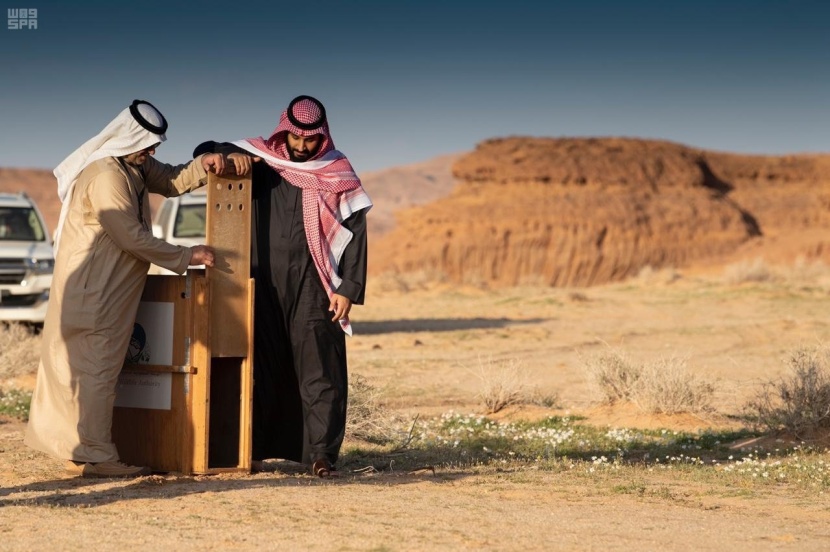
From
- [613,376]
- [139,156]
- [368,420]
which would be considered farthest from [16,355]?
[139,156]

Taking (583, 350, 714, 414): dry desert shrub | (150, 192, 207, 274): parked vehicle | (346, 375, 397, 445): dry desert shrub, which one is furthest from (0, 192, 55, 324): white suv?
(583, 350, 714, 414): dry desert shrub

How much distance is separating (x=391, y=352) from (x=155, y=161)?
956 centimetres

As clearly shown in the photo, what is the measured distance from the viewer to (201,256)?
660 cm

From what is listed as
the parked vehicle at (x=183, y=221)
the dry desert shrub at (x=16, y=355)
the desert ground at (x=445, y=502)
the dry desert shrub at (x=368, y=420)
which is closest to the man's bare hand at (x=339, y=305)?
the desert ground at (x=445, y=502)

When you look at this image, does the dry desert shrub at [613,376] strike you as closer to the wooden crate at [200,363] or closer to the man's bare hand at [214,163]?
the wooden crate at [200,363]

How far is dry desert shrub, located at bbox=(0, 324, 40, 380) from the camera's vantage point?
40.5 ft

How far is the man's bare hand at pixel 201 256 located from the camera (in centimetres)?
660

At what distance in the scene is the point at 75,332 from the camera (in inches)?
259

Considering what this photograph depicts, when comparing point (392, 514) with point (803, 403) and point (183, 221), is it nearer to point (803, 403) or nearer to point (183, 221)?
point (803, 403)

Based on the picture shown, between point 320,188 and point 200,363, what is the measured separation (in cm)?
121

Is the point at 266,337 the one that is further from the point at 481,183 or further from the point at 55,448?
the point at 481,183

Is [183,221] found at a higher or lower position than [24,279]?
higher

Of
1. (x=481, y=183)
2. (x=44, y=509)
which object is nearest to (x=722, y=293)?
(x=481, y=183)

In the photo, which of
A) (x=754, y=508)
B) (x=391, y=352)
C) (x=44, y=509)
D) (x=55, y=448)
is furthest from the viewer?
(x=391, y=352)
